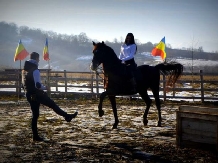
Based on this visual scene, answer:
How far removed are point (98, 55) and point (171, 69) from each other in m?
3.29

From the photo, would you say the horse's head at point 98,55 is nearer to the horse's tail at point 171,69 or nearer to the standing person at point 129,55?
the standing person at point 129,55

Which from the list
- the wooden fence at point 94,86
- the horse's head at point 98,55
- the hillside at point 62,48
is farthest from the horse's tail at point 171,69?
the hillside at point 62,48

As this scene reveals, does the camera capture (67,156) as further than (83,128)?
No

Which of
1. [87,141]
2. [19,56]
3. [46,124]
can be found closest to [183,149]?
[87,141]

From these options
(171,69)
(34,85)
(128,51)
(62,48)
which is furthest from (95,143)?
(62,48)

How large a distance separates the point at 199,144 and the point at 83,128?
359 cm

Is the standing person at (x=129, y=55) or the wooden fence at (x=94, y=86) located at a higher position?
the standing person at (x=129, y=55)

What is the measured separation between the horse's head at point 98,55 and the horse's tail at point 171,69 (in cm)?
257

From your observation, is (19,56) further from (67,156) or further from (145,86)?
(67,156)

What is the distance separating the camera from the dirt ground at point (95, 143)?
4.95 m

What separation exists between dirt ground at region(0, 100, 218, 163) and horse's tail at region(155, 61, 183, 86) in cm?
152

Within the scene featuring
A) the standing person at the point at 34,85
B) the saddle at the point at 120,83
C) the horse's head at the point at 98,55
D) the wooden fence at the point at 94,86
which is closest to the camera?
the standing person at the point at 34,85

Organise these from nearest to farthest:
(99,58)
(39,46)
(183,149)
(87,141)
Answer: (183,149) < (87,141) < (99,58) < (39,46)

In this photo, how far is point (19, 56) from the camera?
17562 mm
